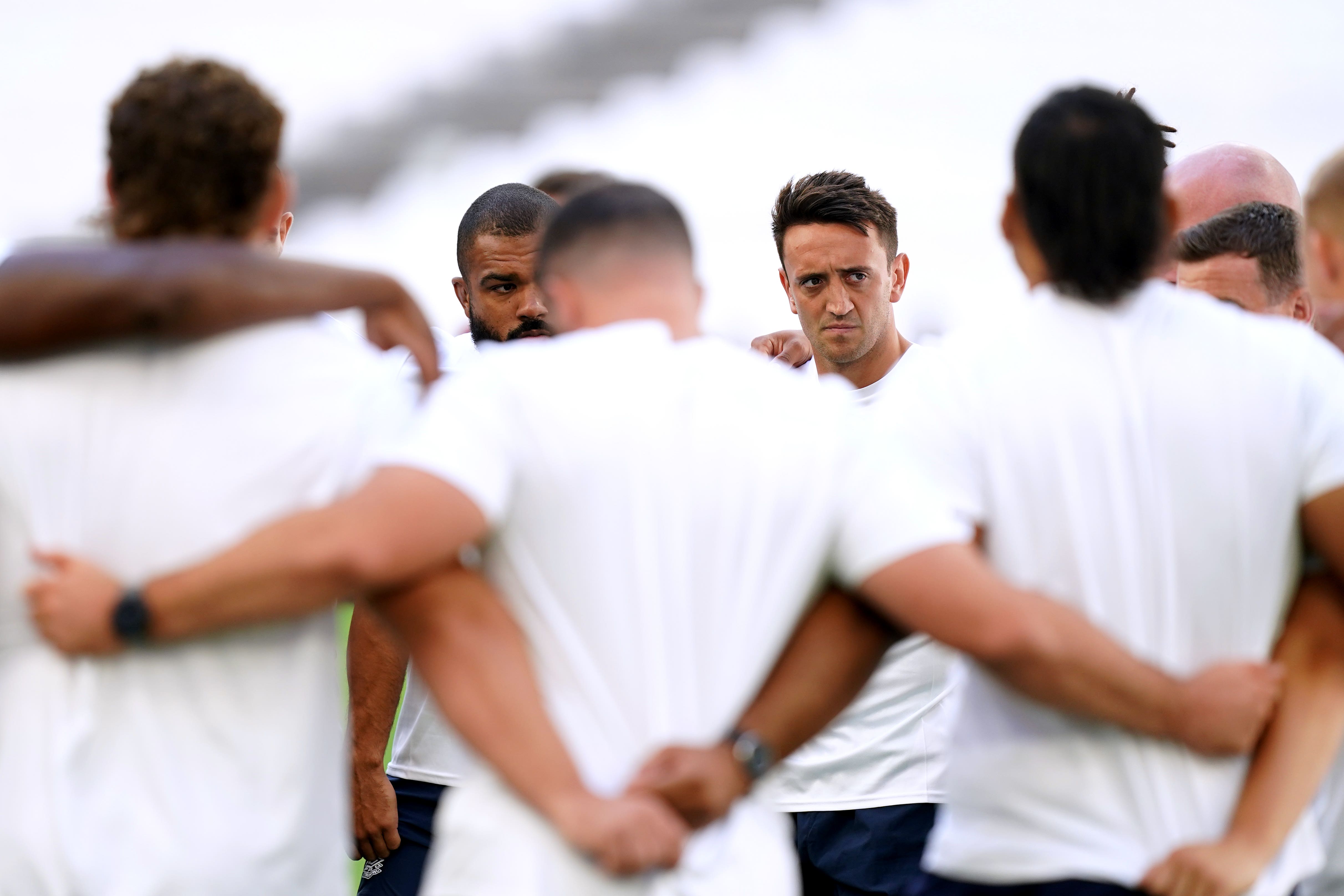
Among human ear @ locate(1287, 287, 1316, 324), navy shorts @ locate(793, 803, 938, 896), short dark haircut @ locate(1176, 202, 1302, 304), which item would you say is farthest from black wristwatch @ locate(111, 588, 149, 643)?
human ear @ locate(1287, 287, 1316, 324)

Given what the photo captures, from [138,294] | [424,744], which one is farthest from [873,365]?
[138,294]

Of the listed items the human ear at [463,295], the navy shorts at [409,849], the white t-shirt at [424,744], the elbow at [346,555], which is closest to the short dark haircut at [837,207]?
the human ear at [463,295]

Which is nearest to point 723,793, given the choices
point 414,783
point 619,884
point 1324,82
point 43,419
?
point 619,884

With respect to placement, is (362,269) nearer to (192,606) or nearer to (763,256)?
(192,606)

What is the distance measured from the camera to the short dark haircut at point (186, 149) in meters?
1.85

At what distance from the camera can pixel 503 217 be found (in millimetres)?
3660

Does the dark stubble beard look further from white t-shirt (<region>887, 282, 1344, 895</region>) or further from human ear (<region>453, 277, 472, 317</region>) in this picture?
white t-shirt (<region>887, 282, 1344, 895</region>)

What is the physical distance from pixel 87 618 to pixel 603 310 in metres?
0.80

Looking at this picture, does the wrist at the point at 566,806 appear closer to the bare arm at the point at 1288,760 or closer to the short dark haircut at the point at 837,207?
the bare arm at the point at 1288,760

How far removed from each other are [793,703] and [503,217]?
83.1 inches

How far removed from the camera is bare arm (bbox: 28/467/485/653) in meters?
1.70

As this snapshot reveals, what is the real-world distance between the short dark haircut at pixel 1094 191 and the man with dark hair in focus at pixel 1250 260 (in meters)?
1.16

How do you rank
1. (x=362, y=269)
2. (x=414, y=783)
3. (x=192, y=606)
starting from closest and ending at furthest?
(x=192, y=606), (x=362, y=269), (x=414, y=783)

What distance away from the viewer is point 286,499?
1861 mm
